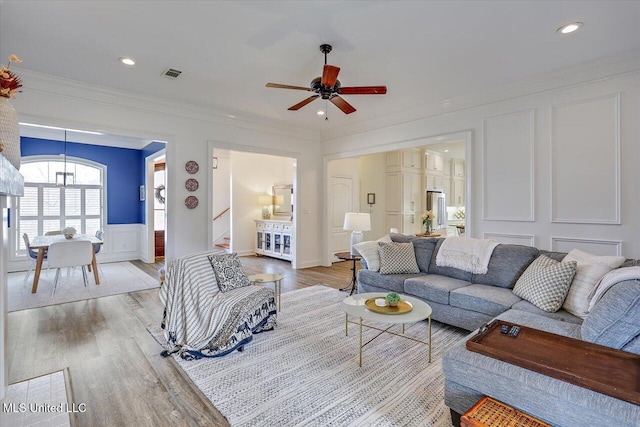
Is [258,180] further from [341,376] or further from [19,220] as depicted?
[341,376]

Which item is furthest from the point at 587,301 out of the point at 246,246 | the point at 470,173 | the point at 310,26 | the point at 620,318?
the point at 246,246

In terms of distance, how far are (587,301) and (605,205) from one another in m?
1.64

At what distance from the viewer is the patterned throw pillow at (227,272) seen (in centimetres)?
308

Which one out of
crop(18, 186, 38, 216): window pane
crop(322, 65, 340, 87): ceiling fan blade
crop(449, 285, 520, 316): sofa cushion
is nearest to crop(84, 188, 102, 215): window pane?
crop(18, 186, 38, 216): window pane

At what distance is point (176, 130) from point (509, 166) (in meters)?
4.97

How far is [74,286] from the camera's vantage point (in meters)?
4.95

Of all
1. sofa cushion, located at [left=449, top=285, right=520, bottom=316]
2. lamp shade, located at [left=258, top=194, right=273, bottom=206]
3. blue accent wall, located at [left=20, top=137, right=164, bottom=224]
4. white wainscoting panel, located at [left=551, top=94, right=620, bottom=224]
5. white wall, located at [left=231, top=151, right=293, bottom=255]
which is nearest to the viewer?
sofa cushion, located at [left=449, top=285, right=520, bottom=316]

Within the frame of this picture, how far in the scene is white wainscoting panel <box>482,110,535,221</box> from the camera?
12.8 feet

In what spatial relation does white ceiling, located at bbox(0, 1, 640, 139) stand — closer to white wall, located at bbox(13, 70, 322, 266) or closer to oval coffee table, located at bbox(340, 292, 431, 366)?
white wall, located at bbox(13, 70, 322, 266)

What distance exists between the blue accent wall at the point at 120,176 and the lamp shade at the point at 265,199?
2.86 m

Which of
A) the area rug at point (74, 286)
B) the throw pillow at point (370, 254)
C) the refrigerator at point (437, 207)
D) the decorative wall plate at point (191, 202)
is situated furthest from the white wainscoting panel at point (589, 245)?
the area rug at point (74, 286)

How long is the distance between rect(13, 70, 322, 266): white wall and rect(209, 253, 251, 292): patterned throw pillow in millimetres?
2097

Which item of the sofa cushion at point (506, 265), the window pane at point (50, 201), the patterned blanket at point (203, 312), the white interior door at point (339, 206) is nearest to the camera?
the patterned blanket at point (203, 312)

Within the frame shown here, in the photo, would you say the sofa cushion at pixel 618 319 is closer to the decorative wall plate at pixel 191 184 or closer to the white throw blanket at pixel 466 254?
the white throw blanket at pixel 466 254
